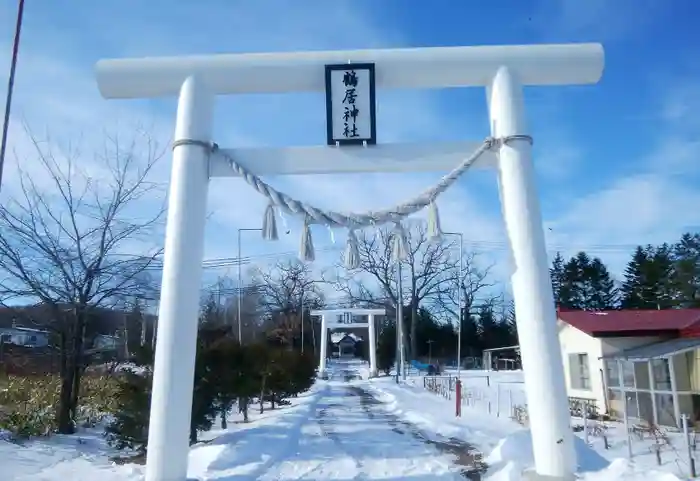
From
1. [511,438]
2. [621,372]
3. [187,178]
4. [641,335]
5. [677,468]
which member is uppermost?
[187,178]

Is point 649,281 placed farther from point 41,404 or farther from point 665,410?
point 41,404

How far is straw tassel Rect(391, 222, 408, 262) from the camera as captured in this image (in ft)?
20.9

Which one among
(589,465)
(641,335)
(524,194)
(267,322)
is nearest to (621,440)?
(641,335)

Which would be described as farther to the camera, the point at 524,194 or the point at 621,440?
the point at 621,440

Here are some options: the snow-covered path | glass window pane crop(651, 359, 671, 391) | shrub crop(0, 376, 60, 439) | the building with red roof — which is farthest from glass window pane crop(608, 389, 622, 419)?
shrub crop(0, 376, 60, 439)

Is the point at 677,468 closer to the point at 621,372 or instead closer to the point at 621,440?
the point at 621,440

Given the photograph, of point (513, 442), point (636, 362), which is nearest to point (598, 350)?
point (636, 362)

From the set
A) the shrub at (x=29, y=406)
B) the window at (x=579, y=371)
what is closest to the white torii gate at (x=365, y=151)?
the shrub at (x=29, y=406)

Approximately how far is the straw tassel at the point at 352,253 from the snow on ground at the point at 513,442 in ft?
8.84

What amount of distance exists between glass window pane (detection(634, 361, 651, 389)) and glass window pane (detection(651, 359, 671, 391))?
31cm

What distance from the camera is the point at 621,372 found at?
42.9 ft

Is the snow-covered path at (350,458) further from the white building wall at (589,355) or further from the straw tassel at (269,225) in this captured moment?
the white building wall at (589,355)

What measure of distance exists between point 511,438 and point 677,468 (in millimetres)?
3019

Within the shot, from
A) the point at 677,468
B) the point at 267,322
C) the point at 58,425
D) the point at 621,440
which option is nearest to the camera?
the point at 677,468
